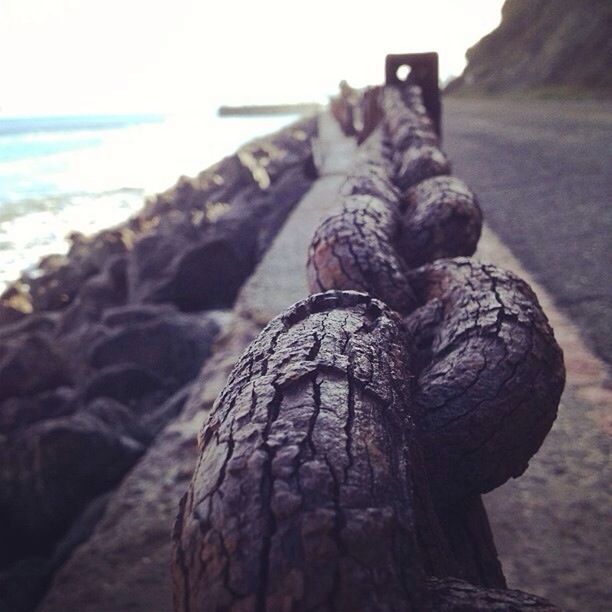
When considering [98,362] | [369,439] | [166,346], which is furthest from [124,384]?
[369,439]

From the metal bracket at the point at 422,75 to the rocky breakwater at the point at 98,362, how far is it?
132 centimetres

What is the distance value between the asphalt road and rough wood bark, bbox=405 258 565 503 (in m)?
0.92

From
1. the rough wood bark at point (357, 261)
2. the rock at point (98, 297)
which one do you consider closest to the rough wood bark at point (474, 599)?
the rough wood bark at point (357, 261)

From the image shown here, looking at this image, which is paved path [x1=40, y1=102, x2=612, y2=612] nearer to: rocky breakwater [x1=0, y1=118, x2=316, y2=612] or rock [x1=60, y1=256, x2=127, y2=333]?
rocky breakwater [x1=0, y1=118, x2=316, y2=612]

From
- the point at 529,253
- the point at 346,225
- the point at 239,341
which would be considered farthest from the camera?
the point at 529,253

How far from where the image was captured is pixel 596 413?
1.38 meters

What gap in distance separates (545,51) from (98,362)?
60.3 feet

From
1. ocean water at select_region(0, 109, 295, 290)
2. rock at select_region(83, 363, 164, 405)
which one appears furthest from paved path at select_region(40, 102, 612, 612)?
ocean water at select_region(0, 109, 295, 290)

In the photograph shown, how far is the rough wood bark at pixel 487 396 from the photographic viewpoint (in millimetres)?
695

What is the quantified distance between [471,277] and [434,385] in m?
0.22

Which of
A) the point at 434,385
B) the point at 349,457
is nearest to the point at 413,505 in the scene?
the point at 349,457

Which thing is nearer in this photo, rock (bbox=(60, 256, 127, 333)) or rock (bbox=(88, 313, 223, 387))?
rock (bbox=(88, 313, 223, 387))

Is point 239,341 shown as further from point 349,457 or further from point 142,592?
point 349,457

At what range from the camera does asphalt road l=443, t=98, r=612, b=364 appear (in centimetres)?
198
